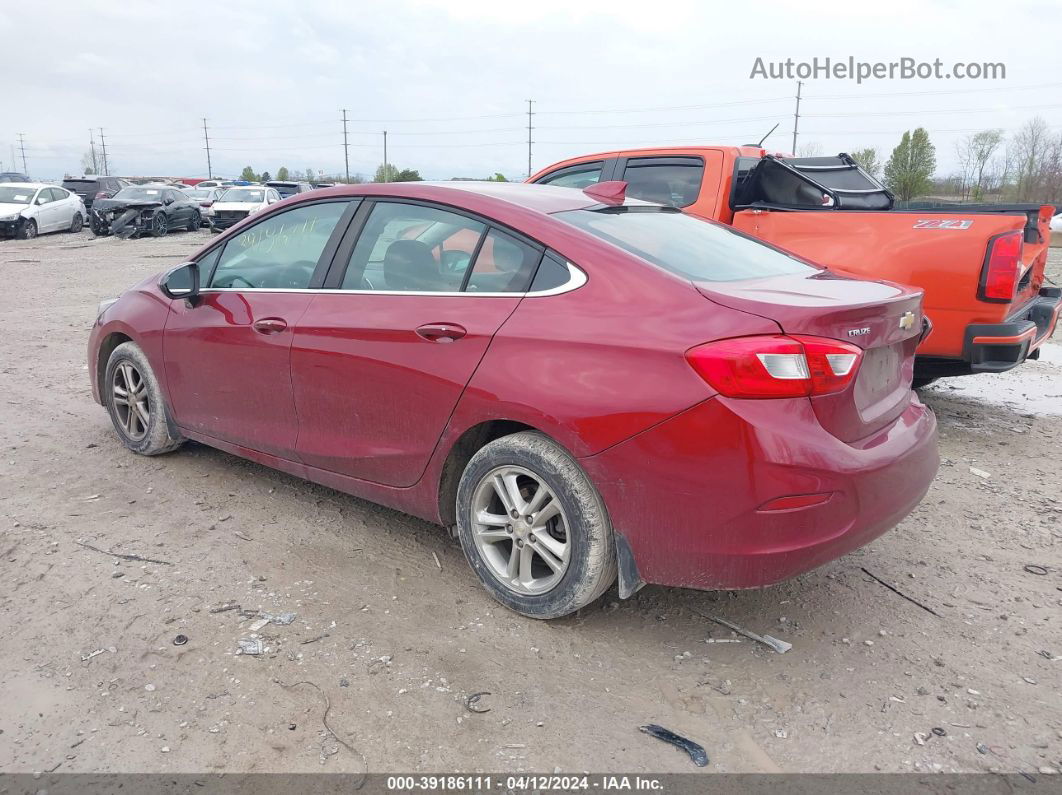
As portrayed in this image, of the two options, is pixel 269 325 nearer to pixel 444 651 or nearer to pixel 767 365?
pixel 444 651

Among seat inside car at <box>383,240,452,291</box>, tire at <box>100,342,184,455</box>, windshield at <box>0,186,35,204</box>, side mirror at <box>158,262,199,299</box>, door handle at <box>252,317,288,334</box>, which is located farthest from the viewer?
windshield at <box>0,186,35,204</box>

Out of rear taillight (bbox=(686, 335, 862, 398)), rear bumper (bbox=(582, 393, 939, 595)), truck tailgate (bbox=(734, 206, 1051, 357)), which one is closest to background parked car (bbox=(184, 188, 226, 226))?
truck tailgate (bbox=(734, 206, 1051, 357))

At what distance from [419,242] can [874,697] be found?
239 cm

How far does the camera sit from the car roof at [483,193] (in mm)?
3415

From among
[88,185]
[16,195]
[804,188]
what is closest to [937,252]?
[804,188]

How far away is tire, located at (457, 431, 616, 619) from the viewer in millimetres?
2889

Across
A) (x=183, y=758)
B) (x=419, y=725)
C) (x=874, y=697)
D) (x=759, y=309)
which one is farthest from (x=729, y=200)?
(x=183, y=758)

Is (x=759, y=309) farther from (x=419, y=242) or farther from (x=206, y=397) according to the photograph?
(x=206, y=397)

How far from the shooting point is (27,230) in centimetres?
2316

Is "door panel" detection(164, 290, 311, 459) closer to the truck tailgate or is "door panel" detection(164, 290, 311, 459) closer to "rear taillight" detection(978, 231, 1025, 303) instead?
the truck tailgate

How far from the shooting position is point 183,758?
239 cm

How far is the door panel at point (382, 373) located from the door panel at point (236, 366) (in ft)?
0.43

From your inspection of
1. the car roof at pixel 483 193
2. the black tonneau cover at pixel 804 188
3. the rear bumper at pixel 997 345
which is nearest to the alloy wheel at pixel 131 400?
the car roof at pixel 483 193

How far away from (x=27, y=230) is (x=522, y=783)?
25.7 m
